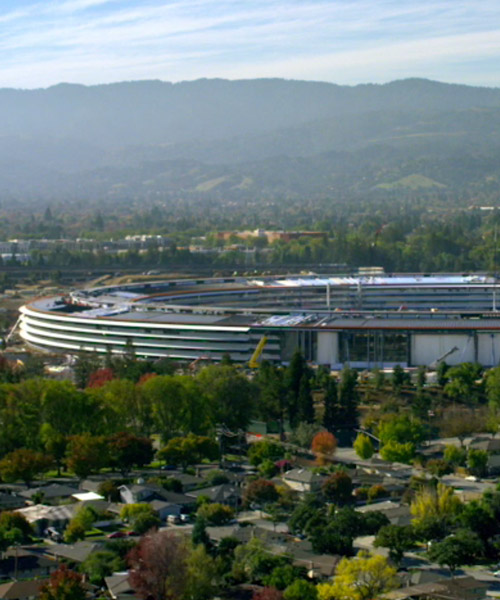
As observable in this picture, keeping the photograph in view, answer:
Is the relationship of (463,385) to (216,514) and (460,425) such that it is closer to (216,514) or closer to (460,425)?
(460,425)

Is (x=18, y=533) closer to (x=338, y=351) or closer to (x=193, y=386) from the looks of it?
(x=193, y=386)

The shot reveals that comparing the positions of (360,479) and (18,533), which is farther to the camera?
(360,479)

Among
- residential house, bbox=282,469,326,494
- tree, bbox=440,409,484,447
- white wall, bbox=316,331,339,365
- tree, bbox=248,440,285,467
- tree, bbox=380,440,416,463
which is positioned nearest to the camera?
residential house, bbox=282,469,326,494

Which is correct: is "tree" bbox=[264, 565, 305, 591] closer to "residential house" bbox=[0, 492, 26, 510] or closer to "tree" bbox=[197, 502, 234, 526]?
"tree" bbox=[197, 502, 234, 526]

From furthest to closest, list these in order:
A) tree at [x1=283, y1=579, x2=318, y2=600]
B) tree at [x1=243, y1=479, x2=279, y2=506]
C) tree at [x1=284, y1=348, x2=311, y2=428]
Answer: tree at [x1=284, y1=348, x2=311, y2=428] < tree at [x1=243, y1=479, x2=279, y2=506] < tree at [x1=283, y1=579, x2=318, y2=600]

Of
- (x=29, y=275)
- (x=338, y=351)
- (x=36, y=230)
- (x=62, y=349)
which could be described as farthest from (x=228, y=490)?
(x=36, y=230)

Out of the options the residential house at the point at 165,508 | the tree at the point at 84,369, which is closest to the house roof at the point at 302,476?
the residential house at the point at 165,508

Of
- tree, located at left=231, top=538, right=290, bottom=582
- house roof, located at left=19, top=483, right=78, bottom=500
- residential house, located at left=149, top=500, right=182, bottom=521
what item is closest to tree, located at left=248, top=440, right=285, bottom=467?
residential house, located at left=149, top=500, right=182, bottom=521
